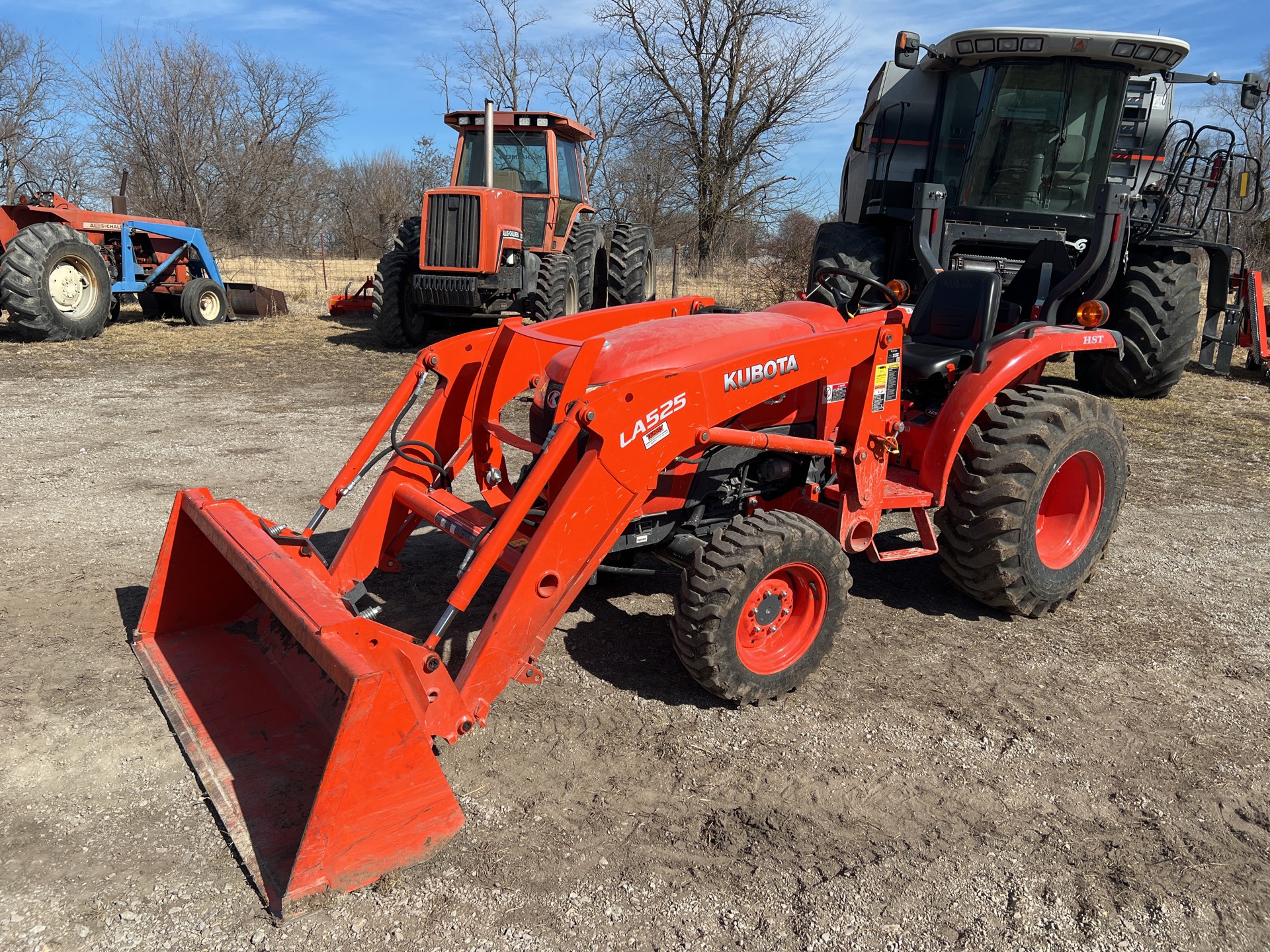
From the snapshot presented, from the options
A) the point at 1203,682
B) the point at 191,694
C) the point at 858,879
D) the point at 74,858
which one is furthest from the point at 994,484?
the point at 74,858

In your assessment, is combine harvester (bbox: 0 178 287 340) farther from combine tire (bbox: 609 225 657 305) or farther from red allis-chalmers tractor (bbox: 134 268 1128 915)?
red allis-chalmers tractor (bbox: 134 268 1128 915)

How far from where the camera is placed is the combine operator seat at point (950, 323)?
419 cm

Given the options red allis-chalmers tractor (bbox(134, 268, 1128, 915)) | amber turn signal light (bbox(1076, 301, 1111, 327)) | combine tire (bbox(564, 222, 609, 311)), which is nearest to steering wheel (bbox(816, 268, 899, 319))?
red allis-chalmers tractor (bbox(134, 268, 1128, 915))

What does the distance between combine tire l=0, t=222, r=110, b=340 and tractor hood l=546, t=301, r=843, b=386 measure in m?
10.5

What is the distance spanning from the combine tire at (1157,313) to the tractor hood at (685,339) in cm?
611

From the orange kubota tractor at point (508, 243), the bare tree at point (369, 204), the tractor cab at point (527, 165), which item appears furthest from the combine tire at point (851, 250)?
the bare tree at point (369, 204)

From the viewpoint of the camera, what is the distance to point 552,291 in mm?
11016

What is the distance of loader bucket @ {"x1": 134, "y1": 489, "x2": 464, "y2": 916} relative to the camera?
7.93ft

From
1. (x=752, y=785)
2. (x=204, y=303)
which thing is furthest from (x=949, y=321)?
(x=204, y=303)

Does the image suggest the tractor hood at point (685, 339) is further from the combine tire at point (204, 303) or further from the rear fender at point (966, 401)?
the combine tire at point (204, 303)

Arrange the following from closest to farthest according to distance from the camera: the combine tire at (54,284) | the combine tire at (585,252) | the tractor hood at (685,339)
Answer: the tractor hood at (685,339) → the combine tire at (54,284) → the combine tire at (585,252)

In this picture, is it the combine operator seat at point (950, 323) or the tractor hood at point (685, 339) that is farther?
the combine operator seat at point (950, 323)

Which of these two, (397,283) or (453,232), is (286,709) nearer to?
(453,232)

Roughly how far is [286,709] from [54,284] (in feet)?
37.3
